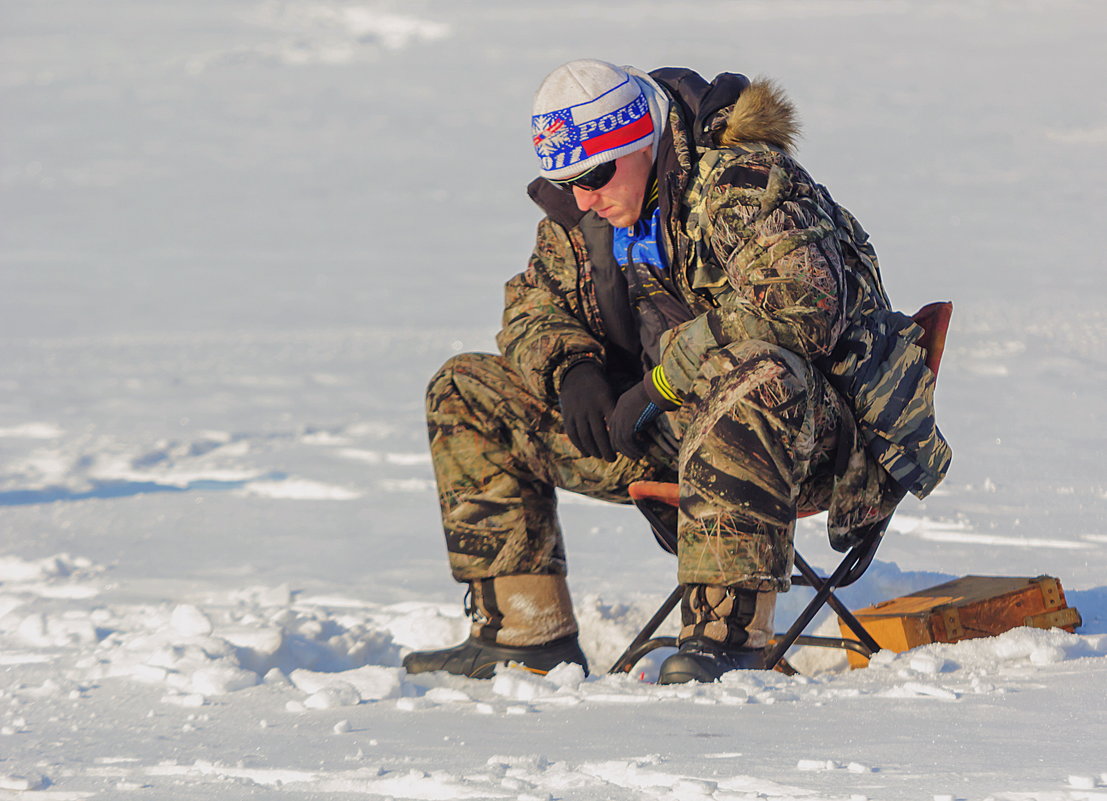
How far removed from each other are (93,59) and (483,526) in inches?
852

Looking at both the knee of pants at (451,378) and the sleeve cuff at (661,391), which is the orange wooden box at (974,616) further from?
the knee of pants at (451,378)

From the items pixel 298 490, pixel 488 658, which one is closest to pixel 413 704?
pixel 488 658

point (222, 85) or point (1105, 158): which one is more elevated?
point (222, 85)

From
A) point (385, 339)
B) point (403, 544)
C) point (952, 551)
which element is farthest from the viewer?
point (385, 339)

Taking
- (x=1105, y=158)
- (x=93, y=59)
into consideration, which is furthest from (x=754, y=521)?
(x=93, y=59)

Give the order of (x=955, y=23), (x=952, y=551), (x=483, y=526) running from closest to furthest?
(x=483, y=526) < (x=952, y=551) < (x=955, y=23)

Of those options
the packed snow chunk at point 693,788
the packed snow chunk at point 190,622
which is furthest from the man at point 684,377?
the packed snow chunk at point 693,788

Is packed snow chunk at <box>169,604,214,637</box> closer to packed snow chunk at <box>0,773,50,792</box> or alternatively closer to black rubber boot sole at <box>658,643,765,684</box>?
packed snow chunk at <box>0,773,50,792</box>

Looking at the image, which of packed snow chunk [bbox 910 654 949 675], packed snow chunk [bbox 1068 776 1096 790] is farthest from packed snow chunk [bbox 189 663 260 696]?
packed snow chunk [bbox 1068 776 1096 790]

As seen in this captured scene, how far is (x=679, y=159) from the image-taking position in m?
2.84

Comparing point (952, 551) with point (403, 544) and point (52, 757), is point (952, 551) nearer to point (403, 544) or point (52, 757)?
point (403, 544)

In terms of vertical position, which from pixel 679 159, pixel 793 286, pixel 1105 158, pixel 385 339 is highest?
pixel 1105 158

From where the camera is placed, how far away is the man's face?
9.60 feet

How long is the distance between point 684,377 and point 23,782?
1425 millimetres
